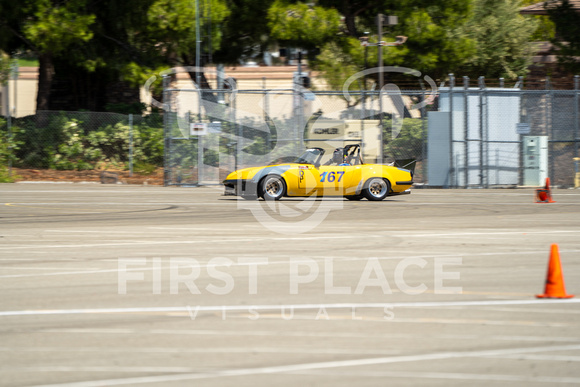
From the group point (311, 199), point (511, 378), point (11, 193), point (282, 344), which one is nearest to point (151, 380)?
point (282, 344)

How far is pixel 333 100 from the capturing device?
101 ft

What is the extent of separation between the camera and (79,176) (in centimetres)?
2569

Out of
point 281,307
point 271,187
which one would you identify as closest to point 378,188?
point 271,187

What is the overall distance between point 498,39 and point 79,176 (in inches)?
861

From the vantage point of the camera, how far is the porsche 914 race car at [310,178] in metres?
16.8

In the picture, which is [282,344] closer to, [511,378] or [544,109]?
Answer: [511,378]

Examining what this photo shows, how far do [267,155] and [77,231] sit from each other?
1200 centimetres

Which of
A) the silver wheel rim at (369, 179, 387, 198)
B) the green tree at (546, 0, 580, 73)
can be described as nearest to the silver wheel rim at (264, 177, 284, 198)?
the silver wheel rim at (369, 179, 387, 198)

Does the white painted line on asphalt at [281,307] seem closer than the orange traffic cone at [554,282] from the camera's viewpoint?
Yes

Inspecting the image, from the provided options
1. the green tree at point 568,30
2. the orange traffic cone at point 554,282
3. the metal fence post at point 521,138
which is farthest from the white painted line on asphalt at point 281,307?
the green tree at point 568,30

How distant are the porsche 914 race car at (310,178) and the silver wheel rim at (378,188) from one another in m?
0.04

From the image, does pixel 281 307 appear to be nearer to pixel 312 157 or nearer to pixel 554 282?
pixel 554 282

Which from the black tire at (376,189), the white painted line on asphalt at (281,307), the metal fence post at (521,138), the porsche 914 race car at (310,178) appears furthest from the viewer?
the metal fence post at (521,138)

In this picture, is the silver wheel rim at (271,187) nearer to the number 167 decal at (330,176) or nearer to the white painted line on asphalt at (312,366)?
the number 167 decal at (330,176)
